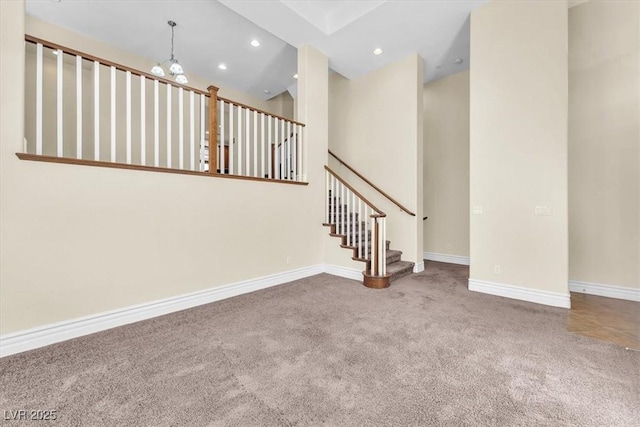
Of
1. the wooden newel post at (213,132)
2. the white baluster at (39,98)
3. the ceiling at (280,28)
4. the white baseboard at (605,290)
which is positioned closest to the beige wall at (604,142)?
the white baseboard at (605,290)

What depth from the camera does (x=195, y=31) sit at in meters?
4.55

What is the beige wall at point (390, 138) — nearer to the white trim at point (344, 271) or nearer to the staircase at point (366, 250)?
the staircase at point (366, 250)

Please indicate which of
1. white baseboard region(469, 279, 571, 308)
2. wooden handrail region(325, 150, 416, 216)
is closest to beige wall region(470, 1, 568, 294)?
white baseboard region(469, 279, 571, 308)

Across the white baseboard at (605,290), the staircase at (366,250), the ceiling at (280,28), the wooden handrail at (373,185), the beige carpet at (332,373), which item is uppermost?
the ceiling at (280,28)

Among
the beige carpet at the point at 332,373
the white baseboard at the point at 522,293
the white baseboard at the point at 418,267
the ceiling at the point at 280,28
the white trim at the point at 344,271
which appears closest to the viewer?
the beige carpet at the point at 332,373

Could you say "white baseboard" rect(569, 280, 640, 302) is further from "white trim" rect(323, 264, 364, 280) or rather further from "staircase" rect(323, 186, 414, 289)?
"white trim" rect(323, 264, 364, 280)

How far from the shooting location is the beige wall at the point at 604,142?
3232mm

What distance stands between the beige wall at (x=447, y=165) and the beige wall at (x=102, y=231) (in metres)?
3.74

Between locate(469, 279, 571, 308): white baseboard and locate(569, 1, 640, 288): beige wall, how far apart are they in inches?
36.3

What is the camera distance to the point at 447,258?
18.2ft

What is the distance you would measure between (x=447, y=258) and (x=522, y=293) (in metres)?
2.28

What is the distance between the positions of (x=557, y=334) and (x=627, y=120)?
9.46 feet

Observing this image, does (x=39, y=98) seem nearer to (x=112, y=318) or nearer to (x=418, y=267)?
(x=112, y=318)

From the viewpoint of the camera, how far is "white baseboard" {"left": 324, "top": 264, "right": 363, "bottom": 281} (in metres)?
4.09
